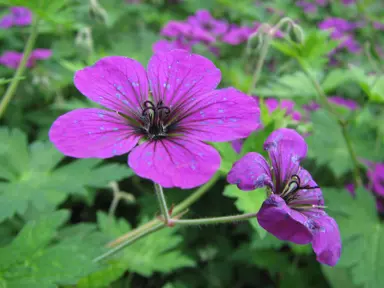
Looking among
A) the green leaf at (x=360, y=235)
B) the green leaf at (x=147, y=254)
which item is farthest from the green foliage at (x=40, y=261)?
the green leaf at (x=360, y=235)

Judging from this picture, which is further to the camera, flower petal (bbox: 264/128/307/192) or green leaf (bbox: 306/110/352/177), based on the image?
green leaf (bbox: 306/110/352/177)

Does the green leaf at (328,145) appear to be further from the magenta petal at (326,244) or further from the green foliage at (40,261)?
the green foliage at (40,261)

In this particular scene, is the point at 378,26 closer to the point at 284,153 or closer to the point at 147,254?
the point at 147,254

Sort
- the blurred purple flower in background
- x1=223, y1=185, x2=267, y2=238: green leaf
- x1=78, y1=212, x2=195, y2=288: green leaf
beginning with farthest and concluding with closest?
the blurred purple flower in background, x1=78, y1=212, x2=195, y2=288: green leaf, x1=223, y1=185, x2=267, y2=238: green leaf

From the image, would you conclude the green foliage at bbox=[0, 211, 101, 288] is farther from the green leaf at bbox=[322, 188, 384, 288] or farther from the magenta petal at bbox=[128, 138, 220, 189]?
the green leaf at bbox=[322, 188, 384, 288]

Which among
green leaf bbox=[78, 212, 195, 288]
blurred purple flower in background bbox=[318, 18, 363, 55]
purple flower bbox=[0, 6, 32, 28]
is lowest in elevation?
green leaf bbox=[78, 212, 195, 288]

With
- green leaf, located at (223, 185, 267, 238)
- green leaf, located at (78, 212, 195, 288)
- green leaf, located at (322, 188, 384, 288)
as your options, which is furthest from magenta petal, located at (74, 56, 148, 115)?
green leaf, located at (322, 188, 384, 288)

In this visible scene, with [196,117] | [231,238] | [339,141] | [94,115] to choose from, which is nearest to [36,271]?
[94,115]

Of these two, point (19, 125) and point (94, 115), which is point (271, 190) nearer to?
point (94, 115)
